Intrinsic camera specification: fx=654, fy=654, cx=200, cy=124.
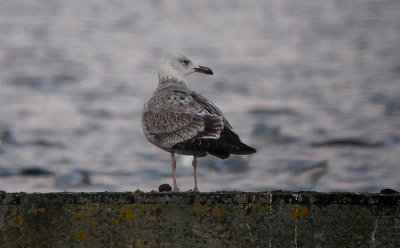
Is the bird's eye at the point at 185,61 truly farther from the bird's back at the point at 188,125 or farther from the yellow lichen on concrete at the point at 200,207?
the yellow lichen on concrete at the point at 200,207

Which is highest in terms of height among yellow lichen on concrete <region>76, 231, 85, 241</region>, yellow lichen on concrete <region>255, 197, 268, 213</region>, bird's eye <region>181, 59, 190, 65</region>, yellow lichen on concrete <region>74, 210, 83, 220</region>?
bird's eye <region>181, 59, 190, 65</region>

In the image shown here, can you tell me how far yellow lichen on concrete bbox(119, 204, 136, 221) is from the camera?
3545 mm

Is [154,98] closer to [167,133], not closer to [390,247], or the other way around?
[167,133]

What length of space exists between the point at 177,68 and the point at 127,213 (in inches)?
143

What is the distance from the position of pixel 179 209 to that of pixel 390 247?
3.72ft

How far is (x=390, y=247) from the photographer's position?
345 centimetres

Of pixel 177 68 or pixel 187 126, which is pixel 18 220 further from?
pixel 177 68

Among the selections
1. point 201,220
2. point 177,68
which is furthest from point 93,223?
point 177,68

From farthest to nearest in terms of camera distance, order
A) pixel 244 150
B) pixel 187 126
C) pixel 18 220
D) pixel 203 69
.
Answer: pixel 203 69 → pixel 187 126 → pixel 244 150 → pixel 18 220

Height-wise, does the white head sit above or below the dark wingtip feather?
above

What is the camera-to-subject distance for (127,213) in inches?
140

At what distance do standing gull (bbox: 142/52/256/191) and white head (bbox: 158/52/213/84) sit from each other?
436 millimetres

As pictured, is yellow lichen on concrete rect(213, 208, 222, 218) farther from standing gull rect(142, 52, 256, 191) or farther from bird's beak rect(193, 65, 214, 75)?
bird's beak rect(193, 65, 214, 75)

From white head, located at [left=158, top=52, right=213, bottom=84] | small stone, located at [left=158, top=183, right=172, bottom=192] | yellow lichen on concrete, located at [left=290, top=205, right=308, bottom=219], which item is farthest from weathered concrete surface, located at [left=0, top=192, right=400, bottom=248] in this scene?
white head, located at [left=158, top=52, right=213, bottom=84]
